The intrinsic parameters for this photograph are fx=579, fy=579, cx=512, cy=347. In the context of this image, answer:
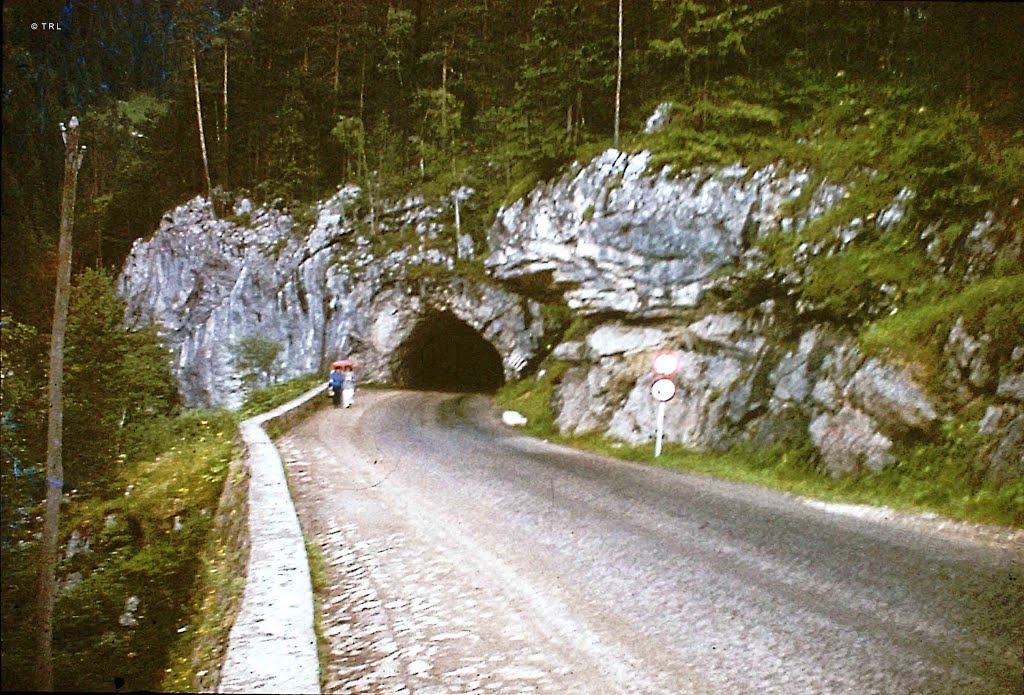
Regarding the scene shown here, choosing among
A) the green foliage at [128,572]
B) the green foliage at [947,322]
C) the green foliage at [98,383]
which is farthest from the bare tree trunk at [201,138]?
the green foliage at [947,322]

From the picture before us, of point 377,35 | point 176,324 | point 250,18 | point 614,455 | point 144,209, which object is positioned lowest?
point 614,455

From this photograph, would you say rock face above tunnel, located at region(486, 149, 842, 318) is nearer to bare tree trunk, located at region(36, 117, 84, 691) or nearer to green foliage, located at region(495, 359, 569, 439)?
green foliage, located at region(495, 359, 569, 439)

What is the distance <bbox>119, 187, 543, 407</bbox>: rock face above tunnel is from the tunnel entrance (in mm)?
345

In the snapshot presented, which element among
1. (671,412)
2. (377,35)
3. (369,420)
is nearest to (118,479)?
(369,420)

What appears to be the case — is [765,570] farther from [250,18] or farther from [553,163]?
[250,18]

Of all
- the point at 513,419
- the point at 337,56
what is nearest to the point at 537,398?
the point at 513,419

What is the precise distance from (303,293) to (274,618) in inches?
1076

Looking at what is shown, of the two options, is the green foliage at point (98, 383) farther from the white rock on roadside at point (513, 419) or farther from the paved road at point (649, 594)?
the paved road at point (649, 594)

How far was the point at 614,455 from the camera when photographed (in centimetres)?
1130

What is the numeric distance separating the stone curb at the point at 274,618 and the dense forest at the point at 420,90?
2.70 metres

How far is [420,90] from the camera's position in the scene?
91.9ft

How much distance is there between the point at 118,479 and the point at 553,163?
15.1 meters

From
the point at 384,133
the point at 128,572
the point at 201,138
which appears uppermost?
the point at 201,138

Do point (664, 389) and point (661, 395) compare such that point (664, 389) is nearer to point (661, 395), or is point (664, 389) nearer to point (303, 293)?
point (661, 395)
